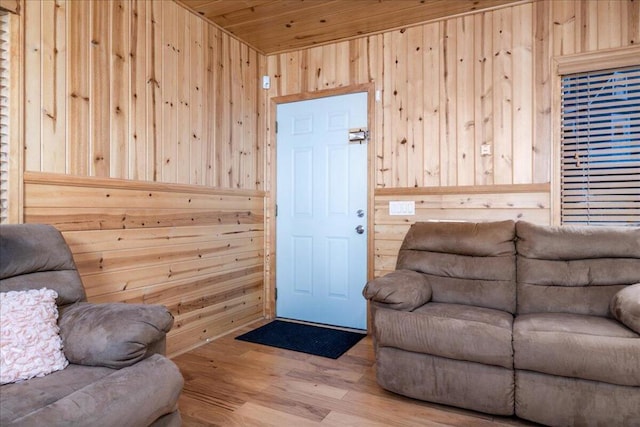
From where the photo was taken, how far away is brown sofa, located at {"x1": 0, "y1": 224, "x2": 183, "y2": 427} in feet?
4.25

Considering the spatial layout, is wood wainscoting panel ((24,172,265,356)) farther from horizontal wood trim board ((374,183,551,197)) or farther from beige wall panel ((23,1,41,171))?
horizontal wood trim board ((374,183,551,197))

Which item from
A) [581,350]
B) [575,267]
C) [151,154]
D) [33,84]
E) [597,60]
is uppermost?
[597,60]

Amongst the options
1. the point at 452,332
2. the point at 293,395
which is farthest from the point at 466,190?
the point at 293,395

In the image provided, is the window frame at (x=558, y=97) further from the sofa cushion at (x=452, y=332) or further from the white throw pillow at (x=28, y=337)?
the white throw pillow at (x=28, y=337)

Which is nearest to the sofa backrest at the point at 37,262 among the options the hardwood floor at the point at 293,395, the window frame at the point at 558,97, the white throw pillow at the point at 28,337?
the white throw pillow at the point at 28,337

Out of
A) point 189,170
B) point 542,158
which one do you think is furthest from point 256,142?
point 542,158

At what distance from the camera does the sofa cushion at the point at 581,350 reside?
184 cm

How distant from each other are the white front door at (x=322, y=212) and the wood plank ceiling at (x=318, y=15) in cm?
56

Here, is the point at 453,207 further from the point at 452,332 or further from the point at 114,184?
the point at 114,184

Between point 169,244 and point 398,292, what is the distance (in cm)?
167

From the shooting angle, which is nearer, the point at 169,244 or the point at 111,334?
the point at 111,334

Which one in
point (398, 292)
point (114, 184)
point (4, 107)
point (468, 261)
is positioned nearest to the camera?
point (4, 107)

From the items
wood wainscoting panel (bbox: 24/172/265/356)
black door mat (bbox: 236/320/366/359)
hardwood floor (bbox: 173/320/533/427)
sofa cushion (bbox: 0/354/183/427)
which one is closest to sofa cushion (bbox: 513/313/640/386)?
hardwood floor (bbox: 173/320/533/427)

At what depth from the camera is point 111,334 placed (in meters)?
1.58
